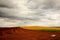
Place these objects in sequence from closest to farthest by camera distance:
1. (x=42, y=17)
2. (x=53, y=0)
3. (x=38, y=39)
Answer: (x=38, y=39) → (x=42, y=17) → (x=53, y=0)

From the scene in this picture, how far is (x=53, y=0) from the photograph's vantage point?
120 centimetres

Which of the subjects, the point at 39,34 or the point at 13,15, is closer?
the point at 39,34

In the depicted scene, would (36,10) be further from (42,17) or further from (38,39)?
(38,39)

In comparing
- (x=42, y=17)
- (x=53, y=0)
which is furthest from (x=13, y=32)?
(x=53, y=0)

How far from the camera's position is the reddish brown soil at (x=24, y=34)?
94cm

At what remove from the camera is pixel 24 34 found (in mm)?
966

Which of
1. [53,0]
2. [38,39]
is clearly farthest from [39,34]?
[53,0]

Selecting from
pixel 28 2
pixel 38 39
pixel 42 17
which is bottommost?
pixel 38 39

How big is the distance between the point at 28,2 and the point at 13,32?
358 mm

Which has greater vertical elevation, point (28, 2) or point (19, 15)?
point (28, 2)

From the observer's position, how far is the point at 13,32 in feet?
3.21


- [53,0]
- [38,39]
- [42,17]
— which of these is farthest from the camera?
[53,0]

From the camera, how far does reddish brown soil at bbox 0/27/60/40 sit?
36.9 inches

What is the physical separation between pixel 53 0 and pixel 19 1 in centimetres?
34
